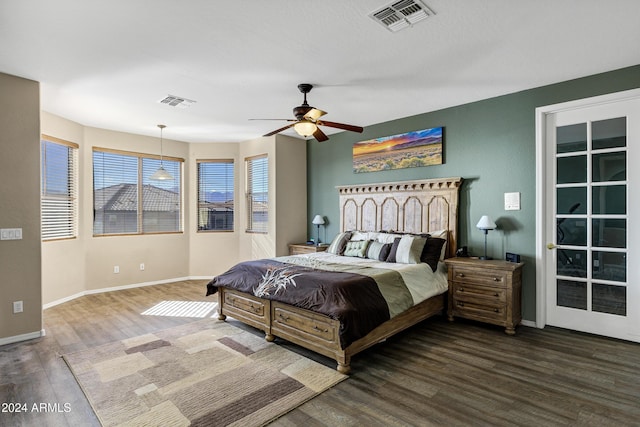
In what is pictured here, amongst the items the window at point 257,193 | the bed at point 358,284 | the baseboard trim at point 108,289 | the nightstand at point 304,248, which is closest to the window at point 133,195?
the baseboard trim at point 108,289

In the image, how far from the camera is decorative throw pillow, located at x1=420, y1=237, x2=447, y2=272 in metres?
4.12

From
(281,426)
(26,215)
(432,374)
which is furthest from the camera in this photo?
(26,215)

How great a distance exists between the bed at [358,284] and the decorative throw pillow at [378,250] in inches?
1.0

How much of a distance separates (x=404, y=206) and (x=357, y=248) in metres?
1.02

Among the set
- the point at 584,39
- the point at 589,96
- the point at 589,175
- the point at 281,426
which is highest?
the point at 584,39

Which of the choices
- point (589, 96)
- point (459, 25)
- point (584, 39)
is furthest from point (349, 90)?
point (589, 96)

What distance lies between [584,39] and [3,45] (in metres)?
4.94

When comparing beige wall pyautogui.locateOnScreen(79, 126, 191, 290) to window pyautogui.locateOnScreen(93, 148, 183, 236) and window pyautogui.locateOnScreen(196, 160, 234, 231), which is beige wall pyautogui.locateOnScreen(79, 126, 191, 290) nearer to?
window pyautogui.locateOnScreen(93, 148, 183, 236)

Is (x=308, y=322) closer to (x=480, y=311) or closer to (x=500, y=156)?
(x=480, y=311)

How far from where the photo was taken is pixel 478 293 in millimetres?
3934

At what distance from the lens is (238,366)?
301cm

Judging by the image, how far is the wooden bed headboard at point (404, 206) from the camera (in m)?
4.59

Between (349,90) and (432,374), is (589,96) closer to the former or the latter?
(349,90)

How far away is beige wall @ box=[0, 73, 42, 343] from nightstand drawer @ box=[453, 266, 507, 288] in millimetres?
4745
